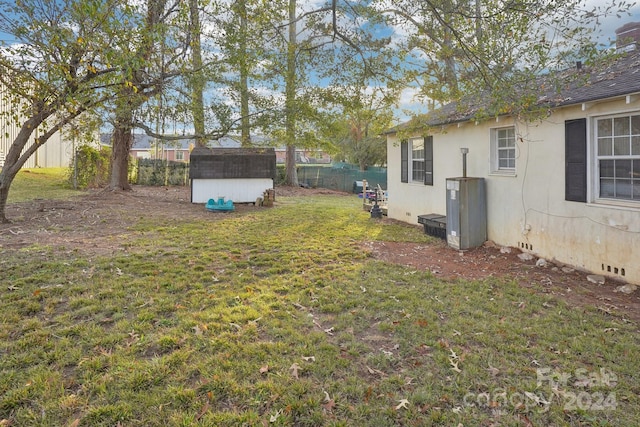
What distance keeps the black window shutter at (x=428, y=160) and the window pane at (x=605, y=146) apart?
14.6 feet

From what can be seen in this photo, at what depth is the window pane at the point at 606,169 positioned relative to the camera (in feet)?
19.6

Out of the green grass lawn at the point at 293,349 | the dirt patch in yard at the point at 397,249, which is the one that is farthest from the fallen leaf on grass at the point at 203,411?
the dirt patch in yard at the point at 397,249

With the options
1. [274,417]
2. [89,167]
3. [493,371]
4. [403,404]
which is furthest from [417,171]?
[89,167]

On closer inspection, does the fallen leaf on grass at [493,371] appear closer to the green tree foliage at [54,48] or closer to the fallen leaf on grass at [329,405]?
the fallen leaf on grass at [329,405]

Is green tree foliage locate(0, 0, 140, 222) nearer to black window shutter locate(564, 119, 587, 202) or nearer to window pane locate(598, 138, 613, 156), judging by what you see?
black window shutter locate(564, 119, 587, 202)

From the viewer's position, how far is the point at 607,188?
6027 mm

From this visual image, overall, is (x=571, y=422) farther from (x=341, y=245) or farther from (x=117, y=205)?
(x=117, y=205)

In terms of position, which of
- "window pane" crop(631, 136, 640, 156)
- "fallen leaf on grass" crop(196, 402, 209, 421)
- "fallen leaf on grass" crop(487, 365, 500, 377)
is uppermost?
"window pane" crop(631, 136, 640, 156)

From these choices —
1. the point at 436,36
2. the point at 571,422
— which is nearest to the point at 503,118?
the point at 436,36

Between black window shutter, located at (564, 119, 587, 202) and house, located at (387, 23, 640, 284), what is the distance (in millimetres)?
17

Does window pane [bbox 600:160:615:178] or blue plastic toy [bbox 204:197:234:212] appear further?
blue plastic toy [bbox 204:197:234:212]

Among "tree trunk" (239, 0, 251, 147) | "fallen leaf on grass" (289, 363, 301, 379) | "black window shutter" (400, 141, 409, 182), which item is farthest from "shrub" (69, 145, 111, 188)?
"fallen leaf on grass" (289, 363, 301, 379)

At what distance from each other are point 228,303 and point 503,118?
656 cm

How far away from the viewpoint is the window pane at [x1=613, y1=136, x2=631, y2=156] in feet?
18.8
